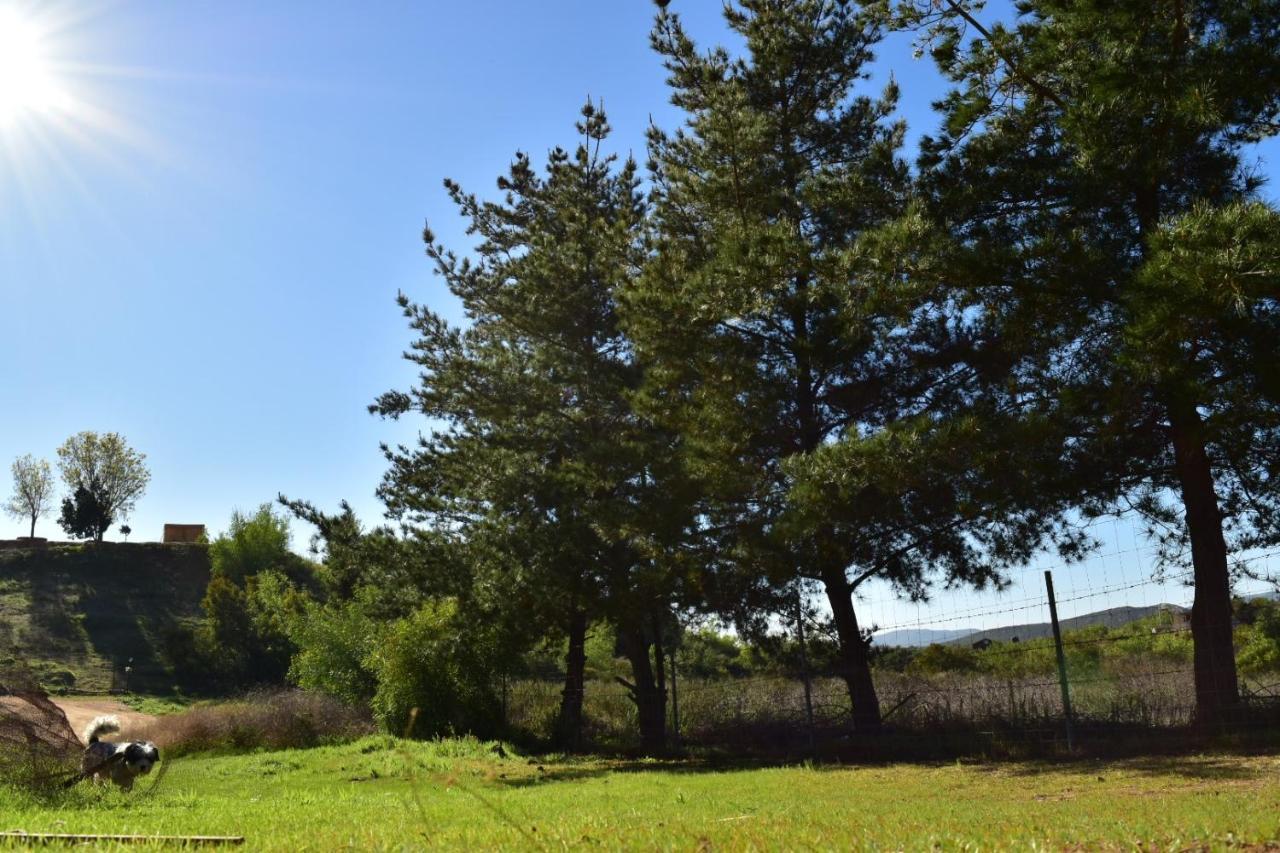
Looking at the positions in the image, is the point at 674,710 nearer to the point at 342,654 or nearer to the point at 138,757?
the point at 138,757

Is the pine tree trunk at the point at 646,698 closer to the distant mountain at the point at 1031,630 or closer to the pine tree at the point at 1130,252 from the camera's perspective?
the distant mountain at the point at 1031,630

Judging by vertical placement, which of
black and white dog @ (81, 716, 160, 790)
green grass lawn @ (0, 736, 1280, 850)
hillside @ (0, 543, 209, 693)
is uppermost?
hillside @ (0, 543, 209, 693)

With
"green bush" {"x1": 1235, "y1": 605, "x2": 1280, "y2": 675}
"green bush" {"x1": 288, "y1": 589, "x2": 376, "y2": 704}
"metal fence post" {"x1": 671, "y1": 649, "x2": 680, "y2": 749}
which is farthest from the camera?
"green bush" {"x1": 288, "y1": 589, "x2": 376, "y2": 704}

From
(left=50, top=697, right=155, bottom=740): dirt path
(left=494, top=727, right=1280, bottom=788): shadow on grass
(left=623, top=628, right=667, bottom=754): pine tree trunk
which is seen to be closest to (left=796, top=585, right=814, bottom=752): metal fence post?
(left=494, top=727, right=1280, bottom=788): shadow on grass

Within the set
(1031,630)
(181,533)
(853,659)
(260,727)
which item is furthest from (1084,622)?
(181,533)

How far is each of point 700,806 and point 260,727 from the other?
56.7ft

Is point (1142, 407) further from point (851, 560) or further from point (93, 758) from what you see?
point (93, 758)

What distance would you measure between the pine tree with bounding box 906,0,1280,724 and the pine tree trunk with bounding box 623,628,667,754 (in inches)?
401

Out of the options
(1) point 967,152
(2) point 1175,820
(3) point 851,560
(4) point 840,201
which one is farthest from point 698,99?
(2) point 1175,820

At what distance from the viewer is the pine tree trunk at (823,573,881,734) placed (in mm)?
18047

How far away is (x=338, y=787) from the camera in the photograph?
1384 cm

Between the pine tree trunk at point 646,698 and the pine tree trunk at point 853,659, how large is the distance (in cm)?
499

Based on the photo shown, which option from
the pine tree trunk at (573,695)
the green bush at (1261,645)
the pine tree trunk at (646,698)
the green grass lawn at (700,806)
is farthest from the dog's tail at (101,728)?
the green bush at (1261,645)

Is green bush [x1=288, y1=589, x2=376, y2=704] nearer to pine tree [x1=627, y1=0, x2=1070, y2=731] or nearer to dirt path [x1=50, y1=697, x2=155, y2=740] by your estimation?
dirt path [x1=50, y1=697, x2=155, y2=740]
